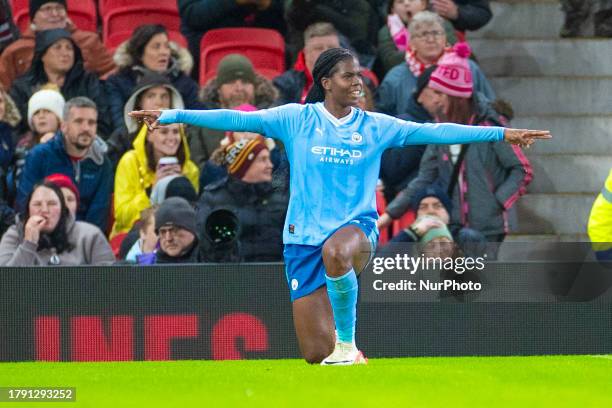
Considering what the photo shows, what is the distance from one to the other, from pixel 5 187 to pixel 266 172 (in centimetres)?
249

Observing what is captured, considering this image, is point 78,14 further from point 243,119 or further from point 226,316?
point 243,119

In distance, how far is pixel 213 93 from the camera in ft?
41.6

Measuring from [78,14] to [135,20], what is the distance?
0.64 m

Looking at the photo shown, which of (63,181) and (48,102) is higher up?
(48,102)

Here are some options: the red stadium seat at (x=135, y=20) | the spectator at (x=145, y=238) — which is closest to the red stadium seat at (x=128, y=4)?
the red stadium seat at (x=135, y=20)

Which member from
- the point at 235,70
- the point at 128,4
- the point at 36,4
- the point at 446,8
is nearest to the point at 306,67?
the point at 235,70

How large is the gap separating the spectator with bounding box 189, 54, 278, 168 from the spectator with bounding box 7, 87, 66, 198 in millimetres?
1254

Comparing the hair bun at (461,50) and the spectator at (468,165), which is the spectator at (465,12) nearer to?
the hair bun at (461,50)

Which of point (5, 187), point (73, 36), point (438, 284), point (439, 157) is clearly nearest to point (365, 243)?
point (438, 284)

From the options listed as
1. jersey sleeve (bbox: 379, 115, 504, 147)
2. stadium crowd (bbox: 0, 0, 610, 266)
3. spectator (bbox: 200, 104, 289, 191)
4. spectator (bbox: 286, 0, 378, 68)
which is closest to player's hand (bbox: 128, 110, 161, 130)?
jersey sleeve (bbox: 379, 115, 504, 147)

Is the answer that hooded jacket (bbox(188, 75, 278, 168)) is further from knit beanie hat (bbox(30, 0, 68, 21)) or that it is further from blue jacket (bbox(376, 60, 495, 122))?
knit beanie hat (bbox(30, 0, 68, 21))

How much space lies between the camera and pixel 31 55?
43.2ft

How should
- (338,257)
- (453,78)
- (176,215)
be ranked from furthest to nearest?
(453,78) < (176,215) < (338,257)

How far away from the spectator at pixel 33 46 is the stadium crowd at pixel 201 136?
1 cm
